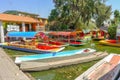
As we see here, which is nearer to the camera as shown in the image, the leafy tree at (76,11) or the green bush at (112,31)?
the green bush at (112,31)

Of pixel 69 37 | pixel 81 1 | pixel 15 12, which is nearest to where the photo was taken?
pixel 69 37

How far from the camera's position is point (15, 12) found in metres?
46.7

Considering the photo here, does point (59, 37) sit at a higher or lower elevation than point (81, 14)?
lower

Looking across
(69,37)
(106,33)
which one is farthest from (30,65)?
(106,33)

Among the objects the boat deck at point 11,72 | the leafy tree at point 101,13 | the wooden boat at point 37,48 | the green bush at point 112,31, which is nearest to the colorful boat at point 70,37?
the wooden boat at point 37,48

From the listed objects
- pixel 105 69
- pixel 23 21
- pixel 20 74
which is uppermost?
pixel 23 21

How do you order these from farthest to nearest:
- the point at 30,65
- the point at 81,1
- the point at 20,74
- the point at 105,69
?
the point at 81,1 < the point at 30,65 < the point at 20,74 < the point at 105,69

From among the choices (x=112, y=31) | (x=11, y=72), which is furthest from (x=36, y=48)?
(x=112, y=31)

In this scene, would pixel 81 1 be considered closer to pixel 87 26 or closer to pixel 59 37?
pixel 87 26

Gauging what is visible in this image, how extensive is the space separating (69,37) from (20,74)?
42.7ft

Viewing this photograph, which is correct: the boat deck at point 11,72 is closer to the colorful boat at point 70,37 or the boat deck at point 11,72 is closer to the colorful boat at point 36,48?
the colorful boat at point 36,48

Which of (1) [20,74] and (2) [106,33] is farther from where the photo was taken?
(2) [106,33]

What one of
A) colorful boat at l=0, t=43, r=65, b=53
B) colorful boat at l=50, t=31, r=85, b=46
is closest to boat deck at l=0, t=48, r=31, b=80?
colorful boat at l=0, t=43, r=65, b=53

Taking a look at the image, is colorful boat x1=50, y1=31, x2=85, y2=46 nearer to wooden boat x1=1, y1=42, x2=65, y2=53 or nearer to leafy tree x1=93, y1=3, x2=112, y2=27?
wooden boat x1=1, y1=42, x2=65, y2=53
